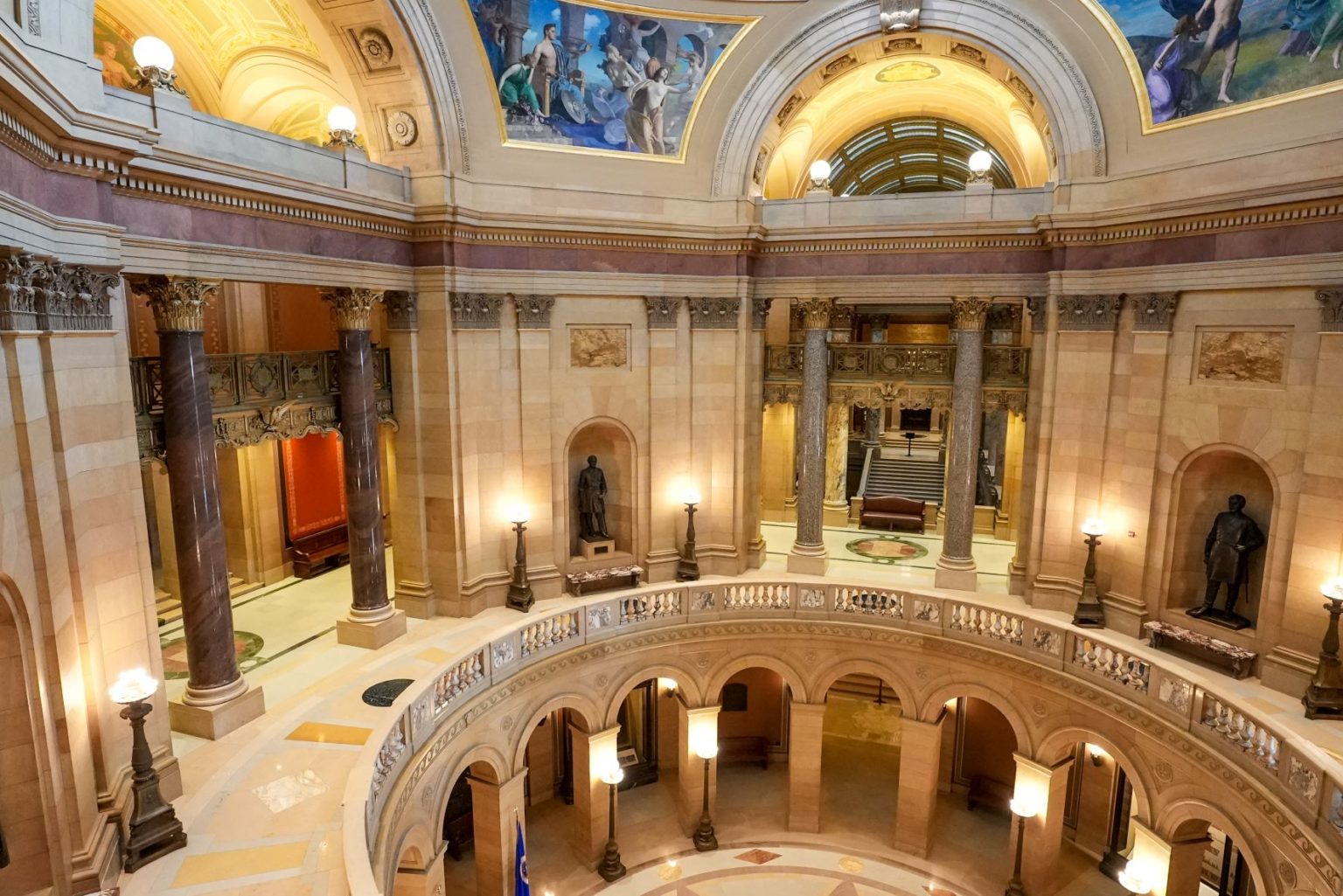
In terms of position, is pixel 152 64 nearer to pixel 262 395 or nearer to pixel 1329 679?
pixel 262 395

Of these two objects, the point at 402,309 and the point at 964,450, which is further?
the point at 964,450

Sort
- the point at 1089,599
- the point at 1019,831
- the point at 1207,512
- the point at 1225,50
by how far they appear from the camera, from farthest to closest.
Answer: the point at 1089,599, the point at 1019,831, the point at 1207,512, the point at 1225,50

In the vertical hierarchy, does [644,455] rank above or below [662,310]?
below

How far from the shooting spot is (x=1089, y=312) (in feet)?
52.3

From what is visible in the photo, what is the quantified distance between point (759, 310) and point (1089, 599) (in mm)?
9506

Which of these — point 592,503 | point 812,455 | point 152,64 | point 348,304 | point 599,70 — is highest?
point 599,70

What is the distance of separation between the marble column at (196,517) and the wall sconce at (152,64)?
2.58 meters

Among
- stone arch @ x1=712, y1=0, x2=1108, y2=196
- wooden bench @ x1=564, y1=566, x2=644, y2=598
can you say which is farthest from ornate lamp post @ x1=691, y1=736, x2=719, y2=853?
stone arch @ x1=712, y1=0, x2=1108, y2=196

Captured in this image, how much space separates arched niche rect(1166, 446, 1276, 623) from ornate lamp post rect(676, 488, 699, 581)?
965cm

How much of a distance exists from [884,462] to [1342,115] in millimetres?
21088

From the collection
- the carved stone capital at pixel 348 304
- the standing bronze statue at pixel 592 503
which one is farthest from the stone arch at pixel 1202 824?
the carved stone capital at pixel 348 304

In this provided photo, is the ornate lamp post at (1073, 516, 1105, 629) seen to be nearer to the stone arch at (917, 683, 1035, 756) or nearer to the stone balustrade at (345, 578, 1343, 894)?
the stone balustrade at (345, 578, 1343, 894)

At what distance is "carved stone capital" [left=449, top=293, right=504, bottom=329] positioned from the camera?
15922 millimetres

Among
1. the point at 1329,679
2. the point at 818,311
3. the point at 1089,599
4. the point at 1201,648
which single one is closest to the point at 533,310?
the point at 818,311
